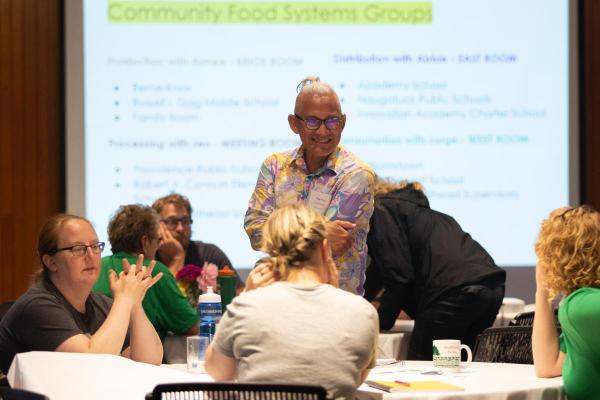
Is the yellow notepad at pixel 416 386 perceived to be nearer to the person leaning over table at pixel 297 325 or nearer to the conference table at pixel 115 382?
the conference table at pixel 115 382

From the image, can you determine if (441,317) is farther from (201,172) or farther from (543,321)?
(201,172)

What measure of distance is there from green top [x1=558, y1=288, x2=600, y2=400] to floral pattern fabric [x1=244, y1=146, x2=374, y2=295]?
911 mm

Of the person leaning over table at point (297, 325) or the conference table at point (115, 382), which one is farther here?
the conference table at point (115, 382)

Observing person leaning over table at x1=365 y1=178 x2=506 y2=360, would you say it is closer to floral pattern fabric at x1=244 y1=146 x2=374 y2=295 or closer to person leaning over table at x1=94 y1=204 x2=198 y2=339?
person leaning over table at x1=94 y1=204 x2=198 y2=339

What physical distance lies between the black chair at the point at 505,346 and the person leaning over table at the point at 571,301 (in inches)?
17.5

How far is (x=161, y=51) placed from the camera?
6664 millimetres

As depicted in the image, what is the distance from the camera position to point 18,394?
98.4 inches

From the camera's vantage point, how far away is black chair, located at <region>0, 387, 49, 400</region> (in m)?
2.44

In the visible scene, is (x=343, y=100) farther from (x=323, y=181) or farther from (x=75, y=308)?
(x=75, y=308)

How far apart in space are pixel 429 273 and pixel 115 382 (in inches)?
95.0

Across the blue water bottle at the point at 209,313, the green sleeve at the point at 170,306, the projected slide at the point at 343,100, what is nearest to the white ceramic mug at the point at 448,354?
the blue water bottle at the point at 209,313

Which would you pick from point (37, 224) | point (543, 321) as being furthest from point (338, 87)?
point (543, 321)

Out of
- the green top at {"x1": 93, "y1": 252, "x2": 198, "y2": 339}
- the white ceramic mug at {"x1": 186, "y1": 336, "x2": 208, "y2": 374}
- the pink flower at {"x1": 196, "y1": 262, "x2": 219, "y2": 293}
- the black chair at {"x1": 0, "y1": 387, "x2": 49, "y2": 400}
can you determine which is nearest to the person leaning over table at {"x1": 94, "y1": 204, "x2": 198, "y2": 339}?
the green top at {"x1": 93, "y1": 252, "x2": 198, "y2": 339}

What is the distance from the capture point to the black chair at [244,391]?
2239 millimetres
